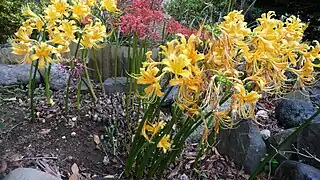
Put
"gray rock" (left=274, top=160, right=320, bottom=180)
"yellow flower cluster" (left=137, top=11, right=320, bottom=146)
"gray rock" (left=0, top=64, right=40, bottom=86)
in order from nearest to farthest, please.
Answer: "yellow flower cluster" (left=137, top=11, right=320, bottom=146) → "gray rock" (left=274, top=160, right=320, bottom=180) → "gray rock" (left=0, top=64, right=40, bottom=86)

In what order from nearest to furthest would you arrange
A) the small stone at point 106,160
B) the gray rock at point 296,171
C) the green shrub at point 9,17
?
the gray rock at point 296,171 → the small stone at point 106,160 → the green shrub at point 9,17

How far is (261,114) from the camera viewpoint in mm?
2982

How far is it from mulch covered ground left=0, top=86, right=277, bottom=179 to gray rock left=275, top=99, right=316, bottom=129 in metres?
0.55

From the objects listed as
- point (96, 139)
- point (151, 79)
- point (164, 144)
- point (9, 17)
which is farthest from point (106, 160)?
point (9, 17)

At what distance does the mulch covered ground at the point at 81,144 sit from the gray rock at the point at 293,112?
0.55 meters

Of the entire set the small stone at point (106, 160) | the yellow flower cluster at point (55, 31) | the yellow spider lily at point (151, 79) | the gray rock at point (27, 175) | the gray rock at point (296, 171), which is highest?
the yellow flower cluster at point (55, 31)

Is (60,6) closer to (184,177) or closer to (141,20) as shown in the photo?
(141,20)

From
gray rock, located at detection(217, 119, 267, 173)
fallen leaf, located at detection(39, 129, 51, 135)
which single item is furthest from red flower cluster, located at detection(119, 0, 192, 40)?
fallen leaf, located at detection(39, 129, 51, 135)

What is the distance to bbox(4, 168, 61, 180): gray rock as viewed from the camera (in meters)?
1.94

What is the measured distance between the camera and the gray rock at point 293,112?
2707mm

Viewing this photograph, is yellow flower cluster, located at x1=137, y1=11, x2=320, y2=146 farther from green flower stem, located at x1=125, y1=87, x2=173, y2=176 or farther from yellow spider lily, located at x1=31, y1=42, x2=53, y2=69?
yellow spider lily, located at x1=31, y1=42, x2=53, y2=69

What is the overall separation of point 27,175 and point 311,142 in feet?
4.62

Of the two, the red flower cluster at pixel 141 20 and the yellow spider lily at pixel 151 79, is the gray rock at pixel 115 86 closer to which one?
the red flower cluster at pixel 141 20

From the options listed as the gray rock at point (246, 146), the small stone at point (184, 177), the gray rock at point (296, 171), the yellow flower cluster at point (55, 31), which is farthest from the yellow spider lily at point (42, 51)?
the gray rock at point (296, 171)
